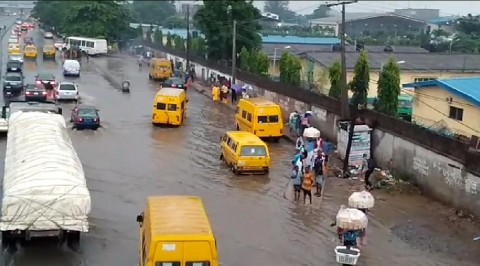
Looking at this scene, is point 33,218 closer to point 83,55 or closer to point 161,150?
point 161,150

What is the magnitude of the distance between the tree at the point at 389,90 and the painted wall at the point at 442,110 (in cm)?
115

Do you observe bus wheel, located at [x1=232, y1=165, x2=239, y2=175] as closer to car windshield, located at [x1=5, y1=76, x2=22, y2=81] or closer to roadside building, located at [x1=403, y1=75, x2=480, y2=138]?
roadside building, located at [x1=403, y1=75, x2=480, y2=138]

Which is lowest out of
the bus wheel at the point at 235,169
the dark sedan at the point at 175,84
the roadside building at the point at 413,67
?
the bus wheel at the point at 235,169

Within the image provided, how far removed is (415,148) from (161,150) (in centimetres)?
1159

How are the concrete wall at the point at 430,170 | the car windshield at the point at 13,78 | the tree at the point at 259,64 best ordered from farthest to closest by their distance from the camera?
the tree at the point at 259,64
the car windshield at the point at 13,78
the concrete wall at the point at 430,170

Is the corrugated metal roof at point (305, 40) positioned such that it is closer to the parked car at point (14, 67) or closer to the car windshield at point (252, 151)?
the parked car at point (14, 67)

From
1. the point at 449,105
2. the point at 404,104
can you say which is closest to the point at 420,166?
the point at 449,105

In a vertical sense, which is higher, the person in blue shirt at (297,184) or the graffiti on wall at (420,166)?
A: the graffiti on wall at (420,166)

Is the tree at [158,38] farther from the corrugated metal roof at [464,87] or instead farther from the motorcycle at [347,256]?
the motorcycle at [347,256]

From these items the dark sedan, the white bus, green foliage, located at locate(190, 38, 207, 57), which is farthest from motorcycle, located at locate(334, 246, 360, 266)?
the white bus

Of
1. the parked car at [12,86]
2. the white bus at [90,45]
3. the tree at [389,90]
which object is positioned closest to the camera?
the tree at [389,90]

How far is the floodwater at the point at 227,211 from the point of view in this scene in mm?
19016

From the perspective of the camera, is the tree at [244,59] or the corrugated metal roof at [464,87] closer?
Answer: the corrugated metal roof at [464,87]

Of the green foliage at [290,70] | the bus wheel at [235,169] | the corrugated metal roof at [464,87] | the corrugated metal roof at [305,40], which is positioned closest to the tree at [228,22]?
the corrugated metal roof at [305,40]
